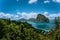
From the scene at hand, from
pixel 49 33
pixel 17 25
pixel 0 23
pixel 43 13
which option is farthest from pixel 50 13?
pixel 0 23

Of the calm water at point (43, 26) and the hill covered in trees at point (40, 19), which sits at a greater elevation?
the hill covered in trees at point (40, 19)

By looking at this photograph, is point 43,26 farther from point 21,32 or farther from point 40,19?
point 21,32

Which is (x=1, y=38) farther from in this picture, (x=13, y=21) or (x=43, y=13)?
(x=43, y=13)

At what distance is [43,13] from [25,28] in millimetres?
377

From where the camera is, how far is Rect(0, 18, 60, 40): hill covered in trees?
2717 mm

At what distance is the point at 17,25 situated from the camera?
9.36ft

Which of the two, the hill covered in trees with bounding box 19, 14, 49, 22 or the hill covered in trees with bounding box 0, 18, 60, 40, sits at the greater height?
the hill covered in trees with bounding box 19, 14, 49, 22

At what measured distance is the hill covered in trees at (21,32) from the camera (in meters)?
2.72

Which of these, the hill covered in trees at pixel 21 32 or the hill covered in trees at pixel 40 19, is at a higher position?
the hill covered in trees at pixel 40 19

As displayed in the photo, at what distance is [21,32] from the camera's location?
2.80 meters

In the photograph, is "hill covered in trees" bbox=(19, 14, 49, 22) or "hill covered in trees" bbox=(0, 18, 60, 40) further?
"hill covered in trees" bbox=(19, 14, 49, 22)

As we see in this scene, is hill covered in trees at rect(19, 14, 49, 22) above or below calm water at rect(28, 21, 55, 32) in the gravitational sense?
above

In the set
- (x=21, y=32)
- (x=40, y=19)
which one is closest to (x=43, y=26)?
(x=40, y=19)

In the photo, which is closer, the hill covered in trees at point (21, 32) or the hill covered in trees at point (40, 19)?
the hill covered in trees at point (21, 32)
